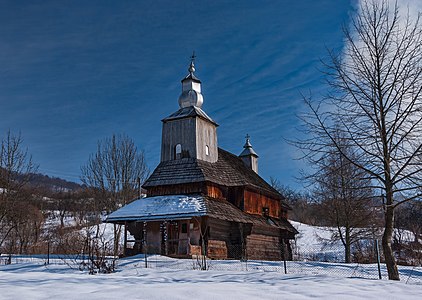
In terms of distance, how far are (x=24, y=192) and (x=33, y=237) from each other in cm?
1915

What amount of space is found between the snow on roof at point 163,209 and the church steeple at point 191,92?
708cm

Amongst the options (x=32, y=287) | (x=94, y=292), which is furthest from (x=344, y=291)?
(x=32, y=287)

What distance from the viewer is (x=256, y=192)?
2942cm

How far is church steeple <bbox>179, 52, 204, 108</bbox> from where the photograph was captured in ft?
92.9

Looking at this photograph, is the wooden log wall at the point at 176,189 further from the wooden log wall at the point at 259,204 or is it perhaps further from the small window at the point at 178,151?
the wooden log wall at the point at 259,204

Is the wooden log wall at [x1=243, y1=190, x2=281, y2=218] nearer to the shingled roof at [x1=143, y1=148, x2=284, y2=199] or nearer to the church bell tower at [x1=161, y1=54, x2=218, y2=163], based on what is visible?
the shingled roof at [x1=143, y1=148, x2=284, y2=199]

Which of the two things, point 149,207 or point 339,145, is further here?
point 149,207

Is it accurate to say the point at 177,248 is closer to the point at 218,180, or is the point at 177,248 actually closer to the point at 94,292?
the point at 218,180

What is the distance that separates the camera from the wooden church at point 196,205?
22.8 metres

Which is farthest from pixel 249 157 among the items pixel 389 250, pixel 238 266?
pixel 389 250

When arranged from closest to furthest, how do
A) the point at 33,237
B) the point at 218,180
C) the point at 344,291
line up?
the point at 344,291 → the point at 218,180 → the point at 33,237

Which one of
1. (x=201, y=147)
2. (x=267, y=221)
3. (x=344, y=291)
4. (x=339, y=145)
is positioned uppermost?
(x=201, y=147)

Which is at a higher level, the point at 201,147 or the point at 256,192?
the point at 201,147

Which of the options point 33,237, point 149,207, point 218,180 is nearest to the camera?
point 149,207
